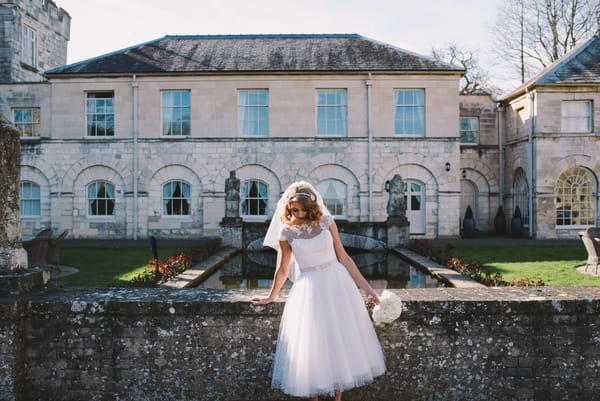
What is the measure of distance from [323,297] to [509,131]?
22619 millimetres

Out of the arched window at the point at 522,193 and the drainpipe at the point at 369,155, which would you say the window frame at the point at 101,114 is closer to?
the drainpipe at the point at 369,155

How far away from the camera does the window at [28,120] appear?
70.6 feet

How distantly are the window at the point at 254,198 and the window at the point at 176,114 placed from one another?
3410 mm

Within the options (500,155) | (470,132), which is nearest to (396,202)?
(470,132)

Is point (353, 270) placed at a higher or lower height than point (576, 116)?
lower

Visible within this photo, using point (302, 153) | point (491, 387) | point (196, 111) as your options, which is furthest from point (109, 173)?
point (491, 387)

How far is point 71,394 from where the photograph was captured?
379 centimetres

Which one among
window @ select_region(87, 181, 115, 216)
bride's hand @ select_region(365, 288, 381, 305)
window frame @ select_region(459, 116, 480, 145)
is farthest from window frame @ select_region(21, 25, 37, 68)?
bride's hand @ select_region(365, 288, 381, 305)

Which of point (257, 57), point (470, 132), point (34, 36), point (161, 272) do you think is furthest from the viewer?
point (34, 36)

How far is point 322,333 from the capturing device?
11.5 ft

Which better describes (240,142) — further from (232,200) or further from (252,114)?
(232,200)

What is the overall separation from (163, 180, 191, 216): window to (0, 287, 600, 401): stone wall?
17376 mm

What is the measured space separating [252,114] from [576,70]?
13572 millimetres

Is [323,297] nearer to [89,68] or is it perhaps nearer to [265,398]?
[265,398]
